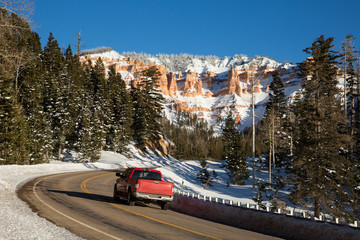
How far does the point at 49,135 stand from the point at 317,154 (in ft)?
132

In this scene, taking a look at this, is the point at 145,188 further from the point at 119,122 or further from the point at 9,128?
the point at 119,122

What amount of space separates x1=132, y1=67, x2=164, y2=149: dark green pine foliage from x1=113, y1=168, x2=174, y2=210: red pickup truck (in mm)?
54085

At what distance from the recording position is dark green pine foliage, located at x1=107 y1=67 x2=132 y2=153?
205ft

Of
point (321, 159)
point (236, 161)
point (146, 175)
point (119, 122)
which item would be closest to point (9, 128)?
point (146, 175)

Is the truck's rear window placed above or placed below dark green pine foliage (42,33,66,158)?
below

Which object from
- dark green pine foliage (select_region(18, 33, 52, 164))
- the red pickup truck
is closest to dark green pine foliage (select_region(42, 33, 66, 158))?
dark green pine foliage (select_region(18, 33, 52, 164))

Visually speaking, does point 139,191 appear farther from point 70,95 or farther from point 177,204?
point 70,95

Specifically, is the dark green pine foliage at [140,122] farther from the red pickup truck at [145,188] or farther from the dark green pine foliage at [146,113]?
the red pickup truck at [145,188]

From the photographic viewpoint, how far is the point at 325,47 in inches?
1266

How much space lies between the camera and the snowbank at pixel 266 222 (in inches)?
301

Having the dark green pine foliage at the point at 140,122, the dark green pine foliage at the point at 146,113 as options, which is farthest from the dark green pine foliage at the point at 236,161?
the dark green pine foliage at the point at 146,113

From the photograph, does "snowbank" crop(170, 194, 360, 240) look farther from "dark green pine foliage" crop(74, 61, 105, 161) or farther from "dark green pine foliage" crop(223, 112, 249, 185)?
"dark green pine foliage" crop(74, 61, 105, 161)

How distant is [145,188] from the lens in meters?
12.7

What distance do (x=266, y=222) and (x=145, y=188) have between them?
17.8 feet
